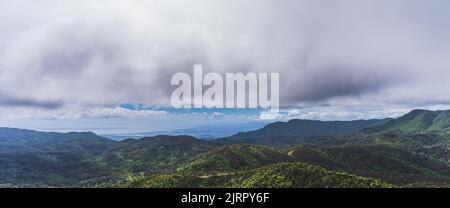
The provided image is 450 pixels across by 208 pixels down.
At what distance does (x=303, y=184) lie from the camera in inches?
5379
